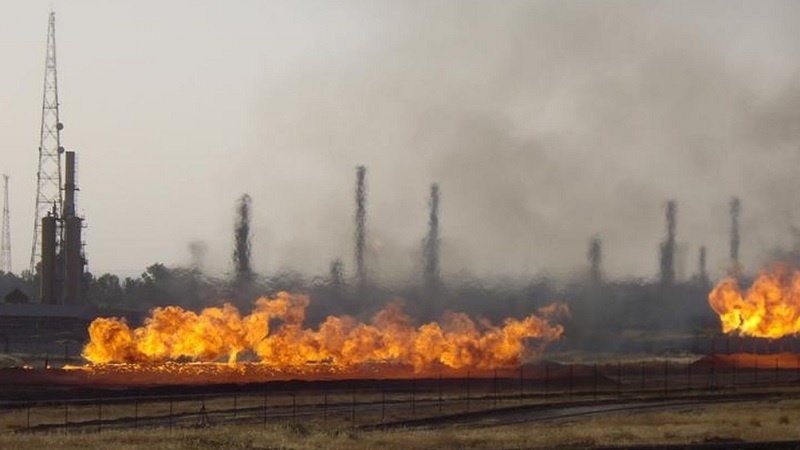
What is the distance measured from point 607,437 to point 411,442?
8564mm

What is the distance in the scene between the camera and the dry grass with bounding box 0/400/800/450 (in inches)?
1927

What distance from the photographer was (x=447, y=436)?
52.9 m

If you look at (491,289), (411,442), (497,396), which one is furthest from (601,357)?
(411,442)

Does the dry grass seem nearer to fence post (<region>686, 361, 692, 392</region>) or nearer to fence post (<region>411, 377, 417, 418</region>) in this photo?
fence post (<region>411, 377, 417, 418</region>)

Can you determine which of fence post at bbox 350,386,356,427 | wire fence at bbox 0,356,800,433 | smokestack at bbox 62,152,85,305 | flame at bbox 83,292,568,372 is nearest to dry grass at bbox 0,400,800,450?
fence post at bbox 350,386,356,427

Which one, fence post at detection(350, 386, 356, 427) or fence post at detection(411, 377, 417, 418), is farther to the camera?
fence post at detection(411, 377, 417, 418)

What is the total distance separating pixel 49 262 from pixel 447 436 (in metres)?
97.6

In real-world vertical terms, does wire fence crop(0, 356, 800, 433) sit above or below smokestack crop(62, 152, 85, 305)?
below

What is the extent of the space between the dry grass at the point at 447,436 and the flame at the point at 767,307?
49442mm

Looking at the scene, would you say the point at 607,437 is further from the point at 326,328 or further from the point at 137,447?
the point at 326,328

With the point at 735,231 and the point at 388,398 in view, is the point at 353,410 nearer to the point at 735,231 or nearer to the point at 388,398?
the point at 388,398

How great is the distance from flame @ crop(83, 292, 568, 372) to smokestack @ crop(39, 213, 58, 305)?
130 feet

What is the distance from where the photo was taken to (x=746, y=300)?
113562mm

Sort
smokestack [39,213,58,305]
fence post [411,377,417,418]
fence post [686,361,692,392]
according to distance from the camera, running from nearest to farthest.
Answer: fence post [411,377,417,418] → fence post [686,361,692,392] → smokestack [39,213,58,305]
